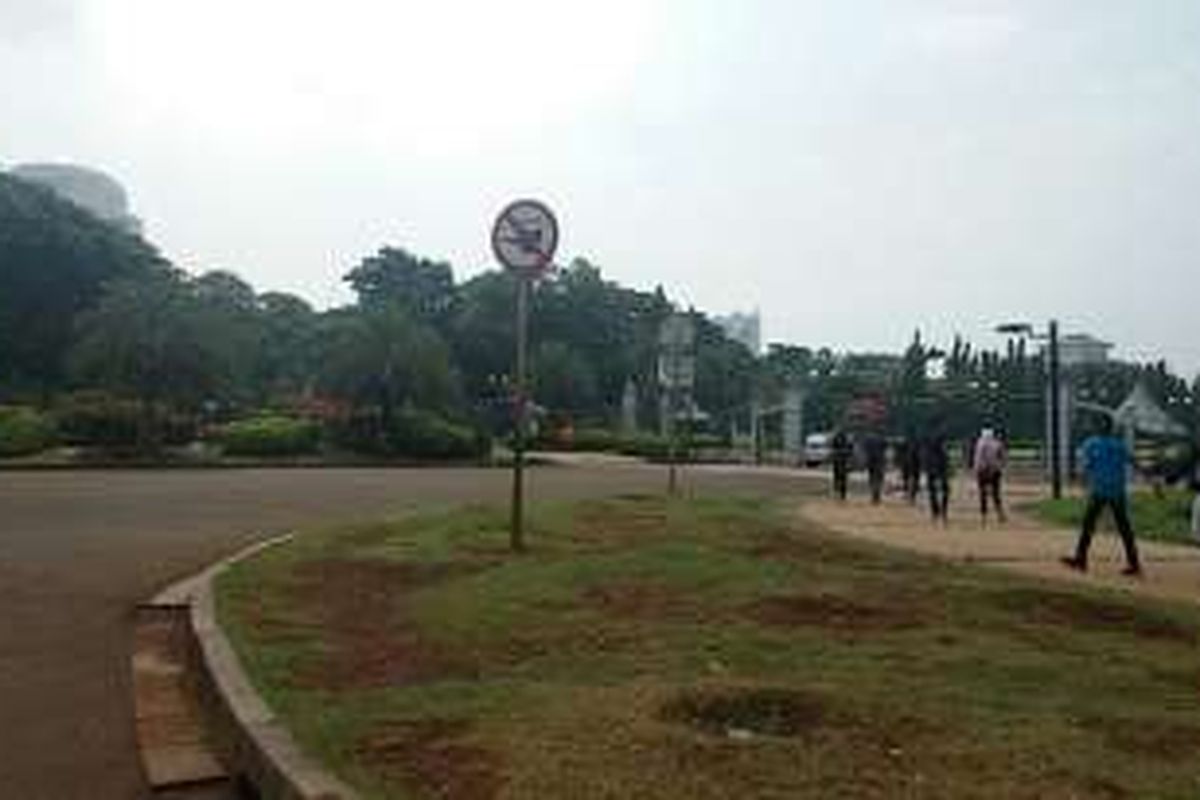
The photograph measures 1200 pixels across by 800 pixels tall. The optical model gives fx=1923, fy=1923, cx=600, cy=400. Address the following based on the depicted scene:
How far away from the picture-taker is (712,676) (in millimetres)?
8469

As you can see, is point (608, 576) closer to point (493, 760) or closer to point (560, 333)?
point (493, 760)

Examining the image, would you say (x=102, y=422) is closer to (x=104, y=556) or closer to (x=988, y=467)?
(x=988, y=467)

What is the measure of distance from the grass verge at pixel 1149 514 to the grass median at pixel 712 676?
32.2 feet

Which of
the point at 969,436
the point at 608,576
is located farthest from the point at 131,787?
the point at 969,436

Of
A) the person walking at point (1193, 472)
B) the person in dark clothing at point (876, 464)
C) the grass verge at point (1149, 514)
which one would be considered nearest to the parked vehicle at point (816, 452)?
the person in dark clothing at point (876, 464)

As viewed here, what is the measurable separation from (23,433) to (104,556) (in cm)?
2962

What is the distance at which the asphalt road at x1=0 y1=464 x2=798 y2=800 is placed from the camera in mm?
8430

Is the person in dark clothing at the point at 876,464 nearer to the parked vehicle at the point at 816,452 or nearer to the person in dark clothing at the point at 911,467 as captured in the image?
the person in dark clothing at the point at 911,467

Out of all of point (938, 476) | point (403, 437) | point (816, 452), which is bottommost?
point (938, 476)

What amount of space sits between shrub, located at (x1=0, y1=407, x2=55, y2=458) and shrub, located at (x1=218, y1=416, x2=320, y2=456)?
4414 mm

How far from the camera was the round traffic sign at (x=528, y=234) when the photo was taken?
15945 mm

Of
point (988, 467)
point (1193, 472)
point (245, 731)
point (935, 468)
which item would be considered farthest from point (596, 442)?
point (245, 731)

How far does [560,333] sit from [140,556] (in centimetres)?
8321

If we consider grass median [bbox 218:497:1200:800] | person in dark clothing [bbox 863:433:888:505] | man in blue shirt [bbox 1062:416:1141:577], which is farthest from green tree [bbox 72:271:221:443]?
grass median [bbox 218:497:1200:800]
